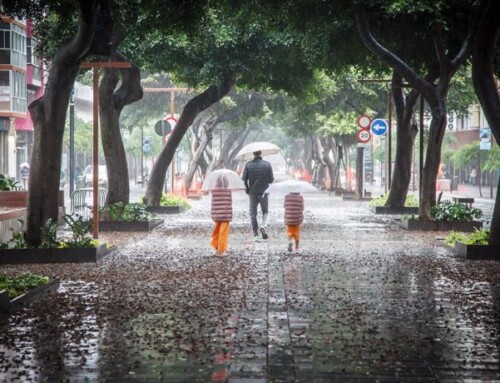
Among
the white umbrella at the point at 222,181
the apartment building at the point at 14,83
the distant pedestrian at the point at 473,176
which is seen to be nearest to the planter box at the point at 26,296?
the white umbrella at the point at 222,181

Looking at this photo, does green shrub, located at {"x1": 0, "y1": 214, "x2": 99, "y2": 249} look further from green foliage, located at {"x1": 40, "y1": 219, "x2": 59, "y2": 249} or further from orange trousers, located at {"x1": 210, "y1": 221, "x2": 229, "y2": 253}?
orange trousers, located at {"x1": 210, "y1": 221, "x2": 229, "y2": 253}

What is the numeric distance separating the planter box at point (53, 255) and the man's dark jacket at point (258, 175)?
4.67m

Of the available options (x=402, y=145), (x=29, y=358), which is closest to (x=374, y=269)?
(x=29, y=358)

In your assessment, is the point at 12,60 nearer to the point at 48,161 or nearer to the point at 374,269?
the point at 48,161

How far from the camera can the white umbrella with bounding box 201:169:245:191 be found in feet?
64.2

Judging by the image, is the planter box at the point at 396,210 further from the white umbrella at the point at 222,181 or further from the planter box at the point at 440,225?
the white umbrella at the point at 222,181

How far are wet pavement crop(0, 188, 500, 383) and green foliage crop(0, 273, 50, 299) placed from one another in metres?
0.29

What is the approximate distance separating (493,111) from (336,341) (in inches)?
394

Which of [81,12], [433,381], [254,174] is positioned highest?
[81,12]

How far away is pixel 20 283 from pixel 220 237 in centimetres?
626

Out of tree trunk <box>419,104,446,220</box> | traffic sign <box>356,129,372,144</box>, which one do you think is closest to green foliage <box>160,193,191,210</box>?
traffic sign <box>356,129,372,144</box>

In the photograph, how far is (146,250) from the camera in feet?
66.0

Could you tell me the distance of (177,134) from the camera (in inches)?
1273

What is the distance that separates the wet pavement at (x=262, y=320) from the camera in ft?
28.5
